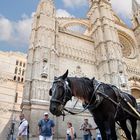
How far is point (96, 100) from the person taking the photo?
3.21m

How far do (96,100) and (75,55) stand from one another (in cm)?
1540

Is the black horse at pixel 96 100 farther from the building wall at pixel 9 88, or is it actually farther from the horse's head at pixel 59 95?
the building wall at pixel 9 88

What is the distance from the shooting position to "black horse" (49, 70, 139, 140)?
3.06 metres

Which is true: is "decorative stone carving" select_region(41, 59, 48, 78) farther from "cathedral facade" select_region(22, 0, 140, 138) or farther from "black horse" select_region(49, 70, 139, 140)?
"black horse" select_region(49, 70, 139, 140)

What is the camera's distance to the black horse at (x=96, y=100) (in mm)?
3056

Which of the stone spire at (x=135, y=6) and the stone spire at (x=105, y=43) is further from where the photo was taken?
Answer: the stone spire at (x=135, y=6)

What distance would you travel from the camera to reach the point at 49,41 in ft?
55.3

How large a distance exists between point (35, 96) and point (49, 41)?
5691 millimetres

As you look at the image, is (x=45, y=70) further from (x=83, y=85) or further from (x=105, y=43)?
(x=83, y=85)

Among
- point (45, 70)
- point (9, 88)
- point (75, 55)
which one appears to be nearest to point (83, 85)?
point (45, 70)

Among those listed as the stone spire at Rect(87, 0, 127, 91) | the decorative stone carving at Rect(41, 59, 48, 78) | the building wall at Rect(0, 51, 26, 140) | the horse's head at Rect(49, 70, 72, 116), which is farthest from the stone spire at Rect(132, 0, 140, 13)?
the horse's head at Rect(49, 70, 72, 116)

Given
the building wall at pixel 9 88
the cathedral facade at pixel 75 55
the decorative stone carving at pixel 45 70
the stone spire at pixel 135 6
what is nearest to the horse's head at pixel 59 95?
the cathedral facade at pixel 75 55

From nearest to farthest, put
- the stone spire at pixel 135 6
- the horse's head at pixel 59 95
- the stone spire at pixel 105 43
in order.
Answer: the horse's head at pixel 59 95
the stone spire at pixel 105 43
the stone spire at pixel 135 6

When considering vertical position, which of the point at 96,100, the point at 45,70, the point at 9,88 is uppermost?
the point at 9,88
